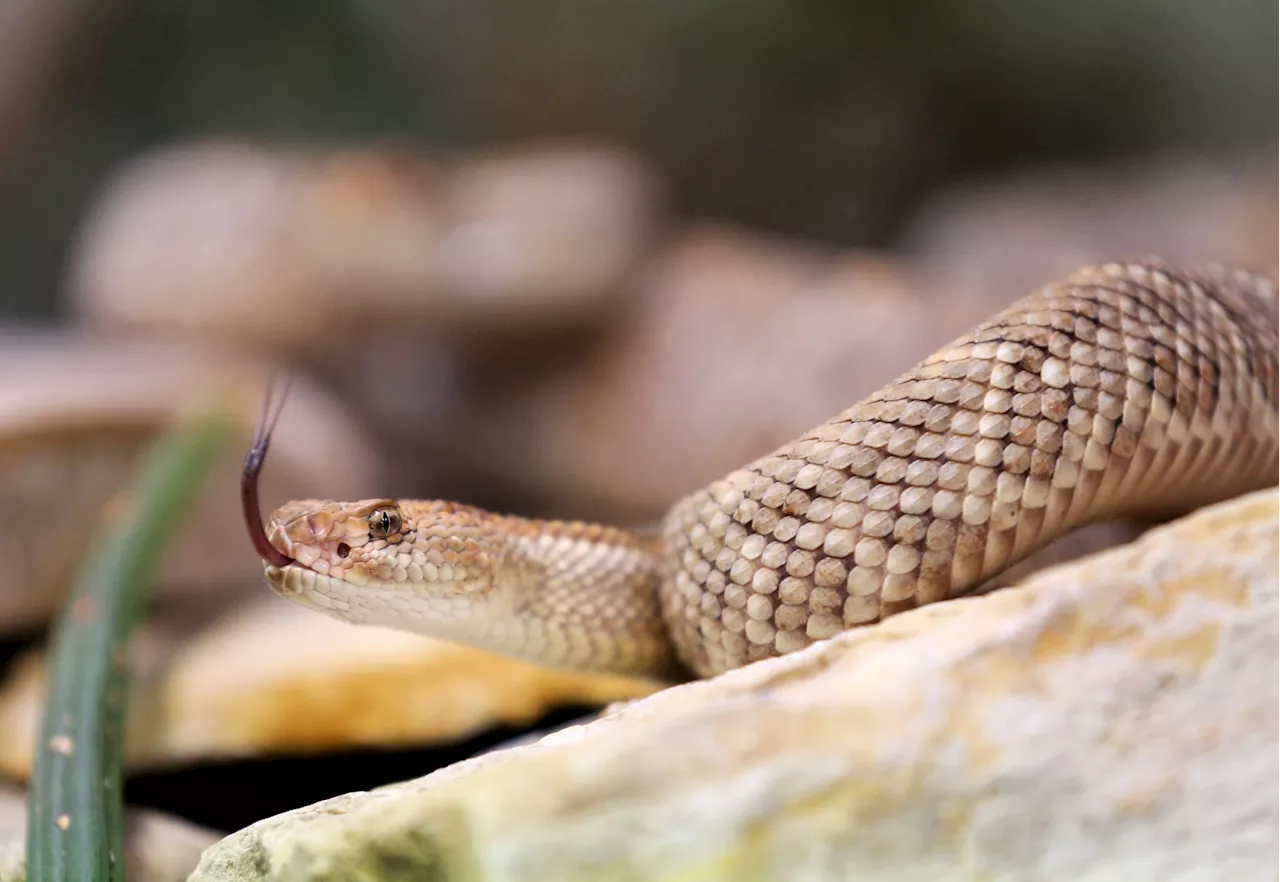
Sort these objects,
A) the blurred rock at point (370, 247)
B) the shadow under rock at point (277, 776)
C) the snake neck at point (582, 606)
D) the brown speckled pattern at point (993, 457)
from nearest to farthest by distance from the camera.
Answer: the brown speckled pattern at point (993, 457)
the snake neck at point (582, 606)
the shadow under rock at point (277, 776)
the blurred rock at point (370, 247)

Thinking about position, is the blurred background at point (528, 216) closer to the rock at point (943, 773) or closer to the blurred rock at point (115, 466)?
the blurred rock at point (115, 466)

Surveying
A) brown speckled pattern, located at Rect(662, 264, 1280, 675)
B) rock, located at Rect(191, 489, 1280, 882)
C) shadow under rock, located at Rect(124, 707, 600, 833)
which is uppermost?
brown speckled pattern, located at Rect(662, 264, 1280, 675)

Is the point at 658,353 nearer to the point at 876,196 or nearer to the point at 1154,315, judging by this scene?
the point at 876,196

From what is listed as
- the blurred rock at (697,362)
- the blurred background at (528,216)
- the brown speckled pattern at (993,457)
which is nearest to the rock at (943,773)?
the brown speckled pattern at (993,457)

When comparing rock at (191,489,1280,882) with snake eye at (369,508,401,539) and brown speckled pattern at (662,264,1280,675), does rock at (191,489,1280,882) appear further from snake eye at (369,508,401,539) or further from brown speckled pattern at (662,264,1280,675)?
snake eye at (369,508,401,539)

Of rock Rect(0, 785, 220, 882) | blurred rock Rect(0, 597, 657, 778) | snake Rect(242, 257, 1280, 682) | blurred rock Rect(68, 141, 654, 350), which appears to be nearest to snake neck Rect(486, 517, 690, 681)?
snake Rect(242, 257, 1280, 682)

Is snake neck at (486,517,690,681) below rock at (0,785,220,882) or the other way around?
the other way around

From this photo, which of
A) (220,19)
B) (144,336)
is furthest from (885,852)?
(220,19)
